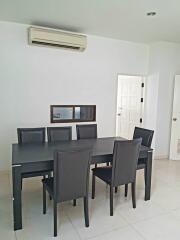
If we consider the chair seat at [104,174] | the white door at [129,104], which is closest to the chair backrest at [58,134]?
the chair seat at [104,174]

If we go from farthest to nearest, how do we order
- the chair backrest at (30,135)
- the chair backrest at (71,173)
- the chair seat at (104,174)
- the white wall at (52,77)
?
1. the white wall at (52,77)
2. the chair backrest at (30,135)
3. the chair seat at (104,174)
4. the chair backrest at (71,173)

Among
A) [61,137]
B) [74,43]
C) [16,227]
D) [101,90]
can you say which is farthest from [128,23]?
[16,227]

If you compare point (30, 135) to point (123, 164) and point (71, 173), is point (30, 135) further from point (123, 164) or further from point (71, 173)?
point (123, 164)

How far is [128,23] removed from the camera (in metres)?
3.46

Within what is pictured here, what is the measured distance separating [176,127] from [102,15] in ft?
9.95

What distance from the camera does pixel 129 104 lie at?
543 centimetres

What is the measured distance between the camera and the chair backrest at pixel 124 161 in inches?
97.2

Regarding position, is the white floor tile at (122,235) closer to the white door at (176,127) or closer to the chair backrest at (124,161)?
the chair backrest at (124,161)

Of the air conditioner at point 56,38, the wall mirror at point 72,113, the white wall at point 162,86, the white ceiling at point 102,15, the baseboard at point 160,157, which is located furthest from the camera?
the baseboard at point 160,157

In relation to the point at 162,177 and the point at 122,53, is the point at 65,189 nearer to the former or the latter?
the point at 162,177

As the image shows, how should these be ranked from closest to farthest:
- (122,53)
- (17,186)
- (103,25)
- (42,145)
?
(17,186), (42,145), (103,25), (122,53)

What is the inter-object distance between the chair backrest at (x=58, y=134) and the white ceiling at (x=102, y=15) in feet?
5.83

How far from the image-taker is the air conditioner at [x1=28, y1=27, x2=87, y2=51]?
11.4 feet

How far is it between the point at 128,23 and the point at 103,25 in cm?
43
